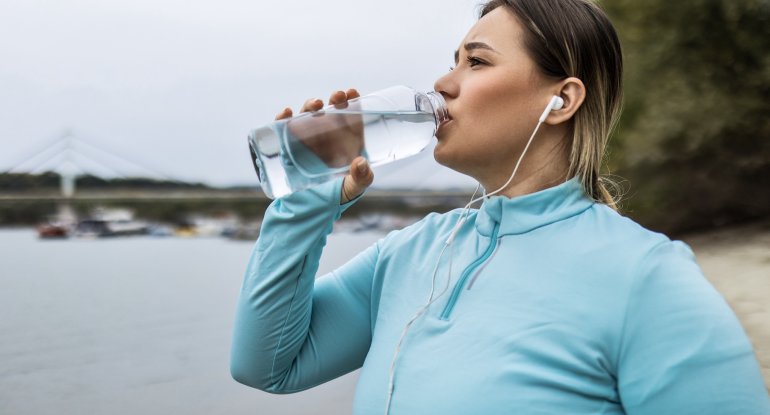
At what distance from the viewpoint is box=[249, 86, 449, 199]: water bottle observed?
97cm

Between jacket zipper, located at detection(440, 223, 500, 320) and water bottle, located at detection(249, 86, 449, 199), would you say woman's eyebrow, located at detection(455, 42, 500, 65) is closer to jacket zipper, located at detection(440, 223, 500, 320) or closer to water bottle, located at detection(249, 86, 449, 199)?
water bottle, located at detection(249, 86, 449, 199)

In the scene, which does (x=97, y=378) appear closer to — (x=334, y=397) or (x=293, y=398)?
(x=293, y=398)

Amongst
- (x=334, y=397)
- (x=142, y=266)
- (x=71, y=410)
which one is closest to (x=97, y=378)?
(x=71, y=410)

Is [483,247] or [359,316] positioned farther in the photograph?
[359,316]

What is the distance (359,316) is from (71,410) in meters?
8.01

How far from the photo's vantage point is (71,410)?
796 centimetres

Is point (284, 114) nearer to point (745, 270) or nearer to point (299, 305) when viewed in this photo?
point (299, 305)

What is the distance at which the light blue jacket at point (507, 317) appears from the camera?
2.35 feet

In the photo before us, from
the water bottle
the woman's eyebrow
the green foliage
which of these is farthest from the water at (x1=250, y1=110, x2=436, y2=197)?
the green foliage

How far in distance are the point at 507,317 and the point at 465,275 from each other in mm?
98

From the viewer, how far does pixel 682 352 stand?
708 millimetres

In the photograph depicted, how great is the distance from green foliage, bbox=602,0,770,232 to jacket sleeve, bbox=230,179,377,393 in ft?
22.8

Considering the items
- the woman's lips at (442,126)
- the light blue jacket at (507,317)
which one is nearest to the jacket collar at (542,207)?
the light blue jacket at (507,317)

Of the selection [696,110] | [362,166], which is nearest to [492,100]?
[362,166]
